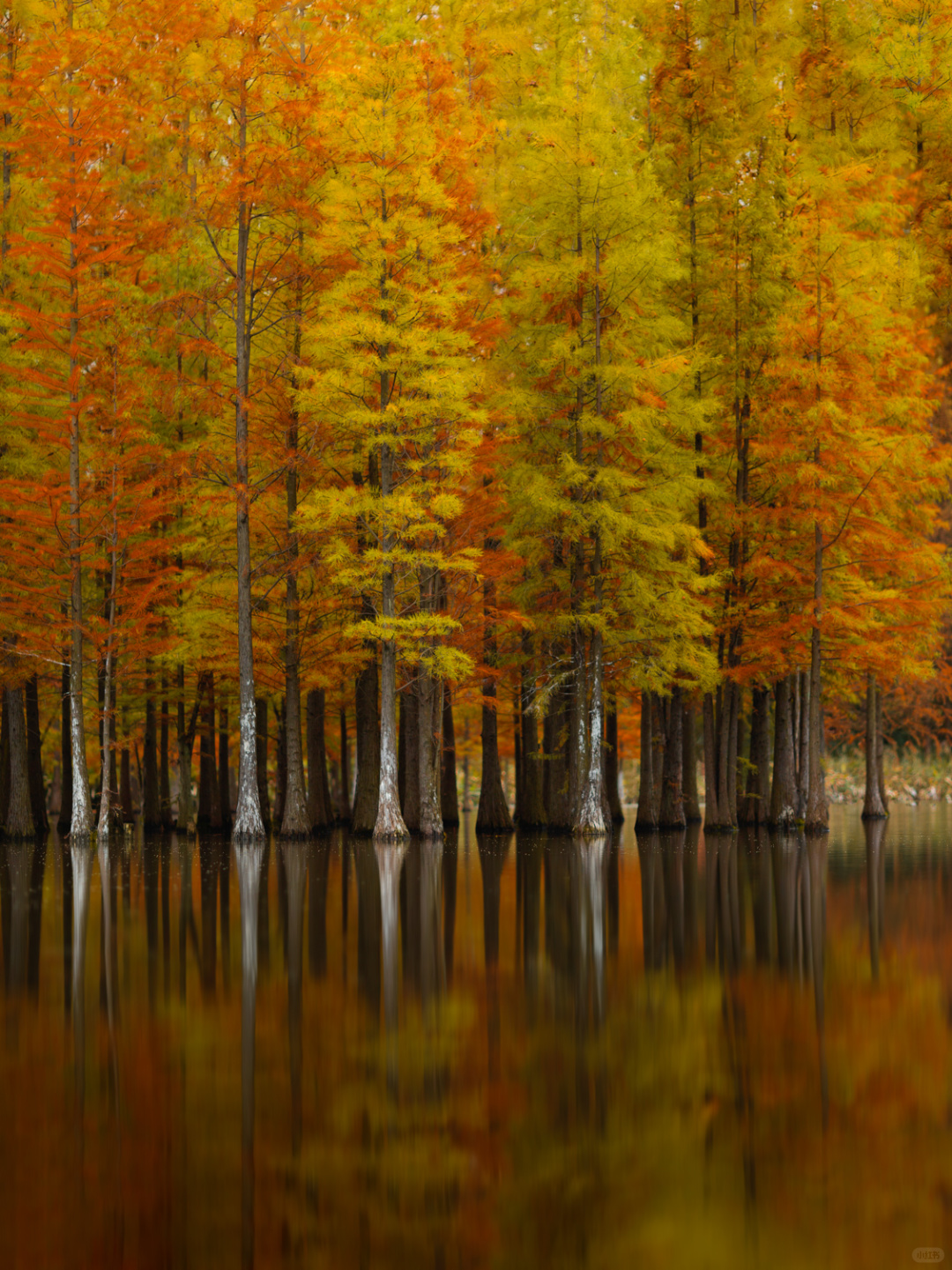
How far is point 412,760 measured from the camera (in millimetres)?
32281

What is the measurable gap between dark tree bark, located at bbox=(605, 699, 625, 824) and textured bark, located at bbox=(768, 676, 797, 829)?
17.8ft

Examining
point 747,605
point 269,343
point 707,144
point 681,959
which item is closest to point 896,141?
point 707,144

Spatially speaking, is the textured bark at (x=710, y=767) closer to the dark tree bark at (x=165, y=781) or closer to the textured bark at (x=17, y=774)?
the dark tree bark at (x=165, y=781)

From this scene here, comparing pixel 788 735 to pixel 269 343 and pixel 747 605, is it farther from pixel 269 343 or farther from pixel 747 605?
pixel 269 343

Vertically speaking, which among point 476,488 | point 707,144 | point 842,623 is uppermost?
point 707,144


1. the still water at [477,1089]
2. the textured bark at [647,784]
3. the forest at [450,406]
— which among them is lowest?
the still water at [477,1089]

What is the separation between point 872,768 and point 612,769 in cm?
715

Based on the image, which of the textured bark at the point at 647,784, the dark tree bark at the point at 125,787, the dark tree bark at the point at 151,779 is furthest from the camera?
the dark tree bark at the point at 125,787

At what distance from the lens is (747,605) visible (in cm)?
3200

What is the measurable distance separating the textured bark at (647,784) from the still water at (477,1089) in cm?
1886

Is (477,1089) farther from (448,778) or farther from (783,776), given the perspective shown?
(448,778)

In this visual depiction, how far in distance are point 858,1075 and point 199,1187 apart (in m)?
3.32

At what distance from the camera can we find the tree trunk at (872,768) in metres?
39.1

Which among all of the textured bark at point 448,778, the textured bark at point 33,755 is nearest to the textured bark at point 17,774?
the textured bark at point 33,755
